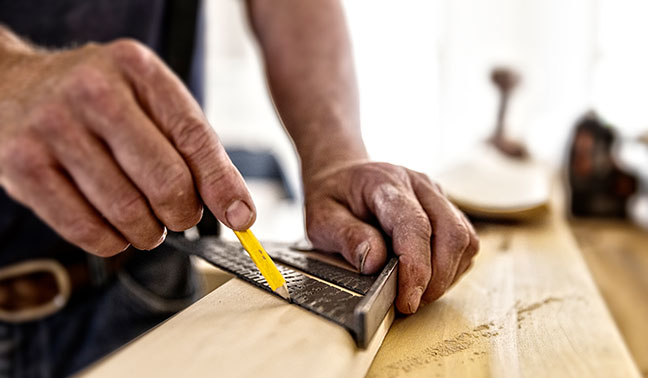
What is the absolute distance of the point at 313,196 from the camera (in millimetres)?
704

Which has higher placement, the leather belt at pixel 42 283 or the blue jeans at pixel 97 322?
the leather belt at pixel 42 283

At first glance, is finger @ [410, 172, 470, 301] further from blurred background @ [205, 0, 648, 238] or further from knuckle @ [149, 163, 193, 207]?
blurred background @ [205, 0, 648, 238]

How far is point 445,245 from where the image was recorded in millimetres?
588

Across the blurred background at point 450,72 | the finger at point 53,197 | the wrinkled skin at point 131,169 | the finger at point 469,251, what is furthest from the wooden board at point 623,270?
the blurred background at point 450,72

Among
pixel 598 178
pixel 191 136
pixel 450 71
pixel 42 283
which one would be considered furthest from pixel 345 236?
pixel 450 71

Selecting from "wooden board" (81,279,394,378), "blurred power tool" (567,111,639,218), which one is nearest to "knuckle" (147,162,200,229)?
"wooden board" (81,279,394,378)

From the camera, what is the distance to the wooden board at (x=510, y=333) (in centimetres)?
47

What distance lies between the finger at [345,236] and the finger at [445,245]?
70 mm

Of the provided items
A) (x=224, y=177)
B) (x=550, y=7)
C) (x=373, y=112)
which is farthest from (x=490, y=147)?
(x=224, y=177)

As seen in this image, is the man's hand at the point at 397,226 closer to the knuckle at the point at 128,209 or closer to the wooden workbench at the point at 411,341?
the wooden workbench at the point at 411,341

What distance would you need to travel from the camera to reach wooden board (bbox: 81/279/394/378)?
1.28 ft

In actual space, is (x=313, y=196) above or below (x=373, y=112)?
above

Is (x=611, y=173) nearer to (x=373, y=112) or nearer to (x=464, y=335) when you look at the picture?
(x=464, y=335)

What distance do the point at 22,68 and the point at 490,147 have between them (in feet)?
7.46
